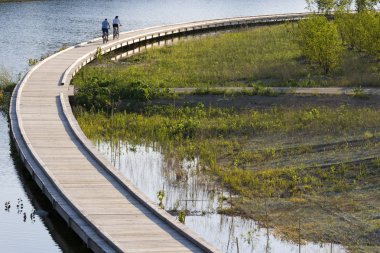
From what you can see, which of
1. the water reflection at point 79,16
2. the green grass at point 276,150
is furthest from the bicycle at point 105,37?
the green grass at point 276,150

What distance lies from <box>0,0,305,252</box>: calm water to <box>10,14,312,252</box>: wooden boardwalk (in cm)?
55

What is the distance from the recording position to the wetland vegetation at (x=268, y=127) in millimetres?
22078

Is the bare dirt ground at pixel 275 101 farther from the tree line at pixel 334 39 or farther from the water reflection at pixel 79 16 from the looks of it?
the water reflection at pixel 79 16

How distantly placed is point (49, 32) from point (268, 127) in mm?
35465

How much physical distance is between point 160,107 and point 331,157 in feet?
26.8

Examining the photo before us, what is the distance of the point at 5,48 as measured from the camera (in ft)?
172

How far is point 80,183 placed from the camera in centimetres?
2295

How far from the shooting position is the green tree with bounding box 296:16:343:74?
40000 millimetres

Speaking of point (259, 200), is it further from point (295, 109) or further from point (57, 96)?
point (57, 96)

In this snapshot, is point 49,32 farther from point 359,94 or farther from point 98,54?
point 359,94

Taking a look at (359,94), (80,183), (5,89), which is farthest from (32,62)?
(80,183)

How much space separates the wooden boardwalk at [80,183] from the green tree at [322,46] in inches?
404

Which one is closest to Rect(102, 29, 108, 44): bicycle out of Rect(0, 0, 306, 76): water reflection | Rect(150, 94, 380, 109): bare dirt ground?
Rect(0, 0, 306, 76): water reflection

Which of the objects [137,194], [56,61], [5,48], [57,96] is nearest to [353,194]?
[137,194]
